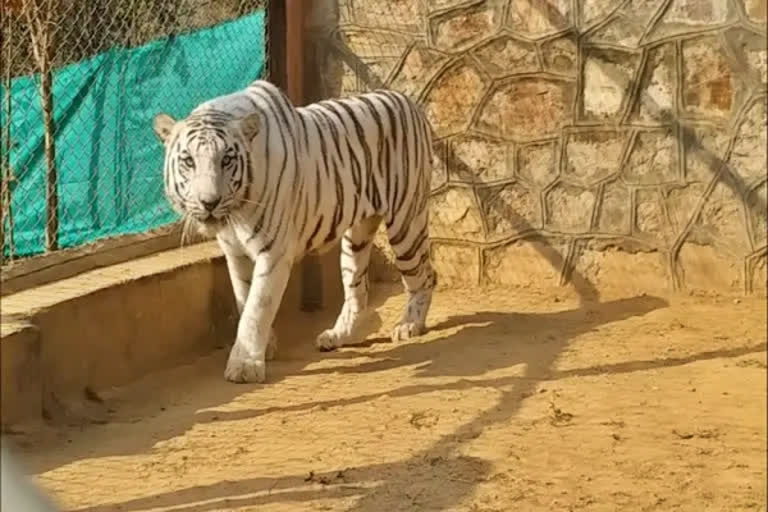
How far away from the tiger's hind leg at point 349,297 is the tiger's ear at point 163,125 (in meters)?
0.54

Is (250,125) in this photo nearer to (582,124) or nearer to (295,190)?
(295,190)

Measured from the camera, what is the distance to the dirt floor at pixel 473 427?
1.56m

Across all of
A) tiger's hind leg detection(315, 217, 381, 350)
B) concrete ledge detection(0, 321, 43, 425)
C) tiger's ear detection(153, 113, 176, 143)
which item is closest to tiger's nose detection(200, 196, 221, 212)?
tiger's ear detection(153, 113, 176, 143)

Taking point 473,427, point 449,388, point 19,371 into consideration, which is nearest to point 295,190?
point 449,388

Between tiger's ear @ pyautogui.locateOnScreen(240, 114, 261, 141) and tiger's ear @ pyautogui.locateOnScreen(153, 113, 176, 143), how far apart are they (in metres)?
0.16

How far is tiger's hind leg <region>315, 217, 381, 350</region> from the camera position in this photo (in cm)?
267

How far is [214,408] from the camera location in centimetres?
229

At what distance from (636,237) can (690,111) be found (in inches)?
11.9

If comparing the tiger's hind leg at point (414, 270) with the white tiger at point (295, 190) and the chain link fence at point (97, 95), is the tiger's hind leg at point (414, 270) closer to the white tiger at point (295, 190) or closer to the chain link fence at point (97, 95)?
the white tiger at point (295, 190)

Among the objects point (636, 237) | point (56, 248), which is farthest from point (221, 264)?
point (636, 237)

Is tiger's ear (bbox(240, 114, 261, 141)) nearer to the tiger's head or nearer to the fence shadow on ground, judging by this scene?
the tiger's head

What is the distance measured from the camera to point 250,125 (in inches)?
95.5

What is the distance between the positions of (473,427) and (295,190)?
74cm

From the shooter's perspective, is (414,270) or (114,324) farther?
(414,270)
